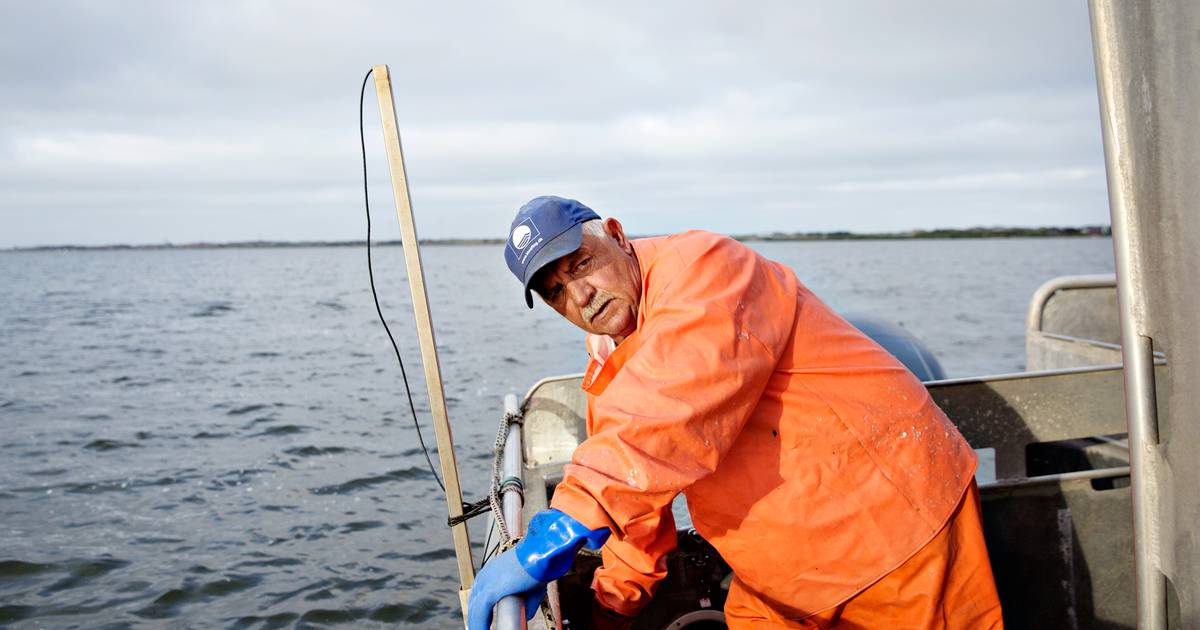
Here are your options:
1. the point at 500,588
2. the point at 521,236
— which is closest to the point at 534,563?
the point at 500,588

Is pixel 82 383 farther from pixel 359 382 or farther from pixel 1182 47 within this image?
pixel 1182 47

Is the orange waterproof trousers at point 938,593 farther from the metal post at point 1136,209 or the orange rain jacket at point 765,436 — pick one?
the metal post at point 1136,209

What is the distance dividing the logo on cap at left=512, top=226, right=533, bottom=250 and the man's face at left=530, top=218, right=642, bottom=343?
10cm

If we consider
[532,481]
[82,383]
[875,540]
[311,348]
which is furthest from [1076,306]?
[311,348]

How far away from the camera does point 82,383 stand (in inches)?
657

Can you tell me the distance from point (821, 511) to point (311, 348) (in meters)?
21.6

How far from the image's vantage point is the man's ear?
8.86 feet

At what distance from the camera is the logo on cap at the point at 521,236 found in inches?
101

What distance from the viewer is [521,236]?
258 centimetres

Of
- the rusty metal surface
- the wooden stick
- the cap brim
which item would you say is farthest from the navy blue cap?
the rusty metal surface

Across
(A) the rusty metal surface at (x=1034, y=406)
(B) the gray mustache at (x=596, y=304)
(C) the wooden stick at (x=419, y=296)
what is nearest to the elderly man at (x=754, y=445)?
(B) the gray mustache at (x=596, y=304)

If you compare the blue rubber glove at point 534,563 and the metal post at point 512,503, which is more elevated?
the blue rubber glove at point 534,563

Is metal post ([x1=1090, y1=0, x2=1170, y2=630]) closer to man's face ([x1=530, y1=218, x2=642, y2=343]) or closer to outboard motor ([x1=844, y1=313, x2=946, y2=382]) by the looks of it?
man's face ([x1=530, y1=218, x2=642, y2=343])

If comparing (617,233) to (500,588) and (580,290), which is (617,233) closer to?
(580,290)
